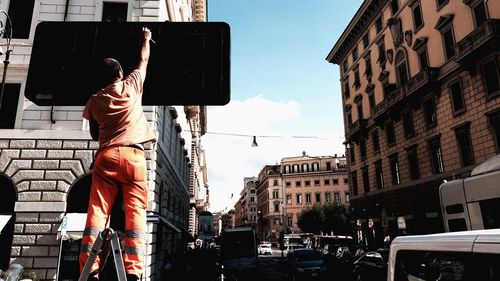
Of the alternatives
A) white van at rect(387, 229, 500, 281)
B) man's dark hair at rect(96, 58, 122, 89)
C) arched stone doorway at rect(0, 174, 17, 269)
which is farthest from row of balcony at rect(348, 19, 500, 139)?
arched stone doorway at rect(0, 174, 17, 269)

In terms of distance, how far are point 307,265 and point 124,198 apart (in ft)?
54.4

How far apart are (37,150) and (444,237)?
1379 centimetres

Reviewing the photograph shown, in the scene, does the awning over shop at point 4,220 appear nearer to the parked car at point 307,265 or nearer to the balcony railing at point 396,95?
the parked car at point 307,265

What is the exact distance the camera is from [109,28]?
456 centimetres

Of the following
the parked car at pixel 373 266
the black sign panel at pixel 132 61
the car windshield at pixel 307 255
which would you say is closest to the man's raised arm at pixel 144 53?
the black sign panel at pixel 132 61

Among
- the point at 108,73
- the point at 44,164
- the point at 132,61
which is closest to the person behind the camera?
the point at 108,73

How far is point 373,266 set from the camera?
1402 centimetres

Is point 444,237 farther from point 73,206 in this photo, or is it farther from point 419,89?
point 419,89

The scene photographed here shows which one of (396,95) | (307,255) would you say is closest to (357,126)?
(396,95)

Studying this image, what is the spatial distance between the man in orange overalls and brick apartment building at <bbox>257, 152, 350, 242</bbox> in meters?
83.0

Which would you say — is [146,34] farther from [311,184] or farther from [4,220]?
[311,184]

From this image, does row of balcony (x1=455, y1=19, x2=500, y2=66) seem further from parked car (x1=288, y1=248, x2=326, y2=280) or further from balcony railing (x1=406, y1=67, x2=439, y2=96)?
parked car (x1=288, y1=248, x2=326, y2=280)

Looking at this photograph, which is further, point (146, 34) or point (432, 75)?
point (432, 75)

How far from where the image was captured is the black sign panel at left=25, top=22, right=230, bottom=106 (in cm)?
448
